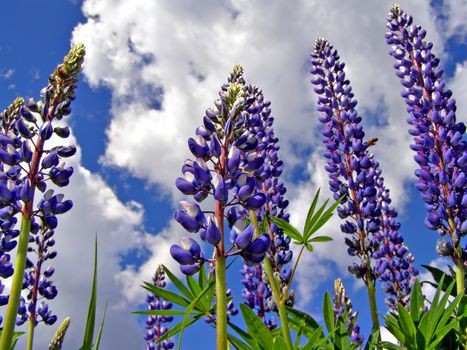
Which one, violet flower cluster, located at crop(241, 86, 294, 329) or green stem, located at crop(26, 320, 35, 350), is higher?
violet flower cluster, located at crop(241, 86, 294, 329)

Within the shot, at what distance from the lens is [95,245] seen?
2.49 m

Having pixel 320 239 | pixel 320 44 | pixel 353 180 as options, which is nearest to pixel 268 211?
pixel 353 180

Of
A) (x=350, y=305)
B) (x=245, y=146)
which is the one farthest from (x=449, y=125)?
(x=245, y=146)

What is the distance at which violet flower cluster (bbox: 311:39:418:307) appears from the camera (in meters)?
5.94

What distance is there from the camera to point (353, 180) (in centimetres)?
629

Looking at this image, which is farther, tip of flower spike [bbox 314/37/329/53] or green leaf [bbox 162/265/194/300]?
tip of flower spike [bbox 314/37/329/53]

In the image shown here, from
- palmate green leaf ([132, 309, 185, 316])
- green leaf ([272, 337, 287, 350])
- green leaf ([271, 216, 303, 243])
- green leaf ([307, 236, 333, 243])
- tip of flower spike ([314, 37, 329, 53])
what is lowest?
green leaf ([272, 337, 287, 350])

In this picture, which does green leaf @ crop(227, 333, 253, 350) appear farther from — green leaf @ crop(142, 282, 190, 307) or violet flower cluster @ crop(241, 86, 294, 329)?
violet flower cluster @ crop(241, 86, 294, 329)

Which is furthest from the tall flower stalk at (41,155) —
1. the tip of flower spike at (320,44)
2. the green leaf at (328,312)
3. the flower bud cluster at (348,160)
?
the tip of flower spike at (320,44)

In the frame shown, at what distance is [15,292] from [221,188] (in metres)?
1.32

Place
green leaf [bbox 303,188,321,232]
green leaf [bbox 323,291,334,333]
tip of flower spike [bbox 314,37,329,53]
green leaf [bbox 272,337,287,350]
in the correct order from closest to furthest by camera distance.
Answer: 1. green leaf [bbox 272,337,287,350]
2. green leaf [bbox 303,188,321,232]
3. green leaf [bbox 323,291,334,333]
4. tip of flower spike [bbox 314,37,329,53]

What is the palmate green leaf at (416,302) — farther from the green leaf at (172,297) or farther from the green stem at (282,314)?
the green leaf at (172,297)

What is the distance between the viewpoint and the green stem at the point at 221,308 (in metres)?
2.59

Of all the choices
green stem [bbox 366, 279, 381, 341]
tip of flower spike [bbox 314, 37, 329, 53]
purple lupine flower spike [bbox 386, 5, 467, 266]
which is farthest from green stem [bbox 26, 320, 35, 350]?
tip of flower spike [bbox 314, 37, 329, 53]
